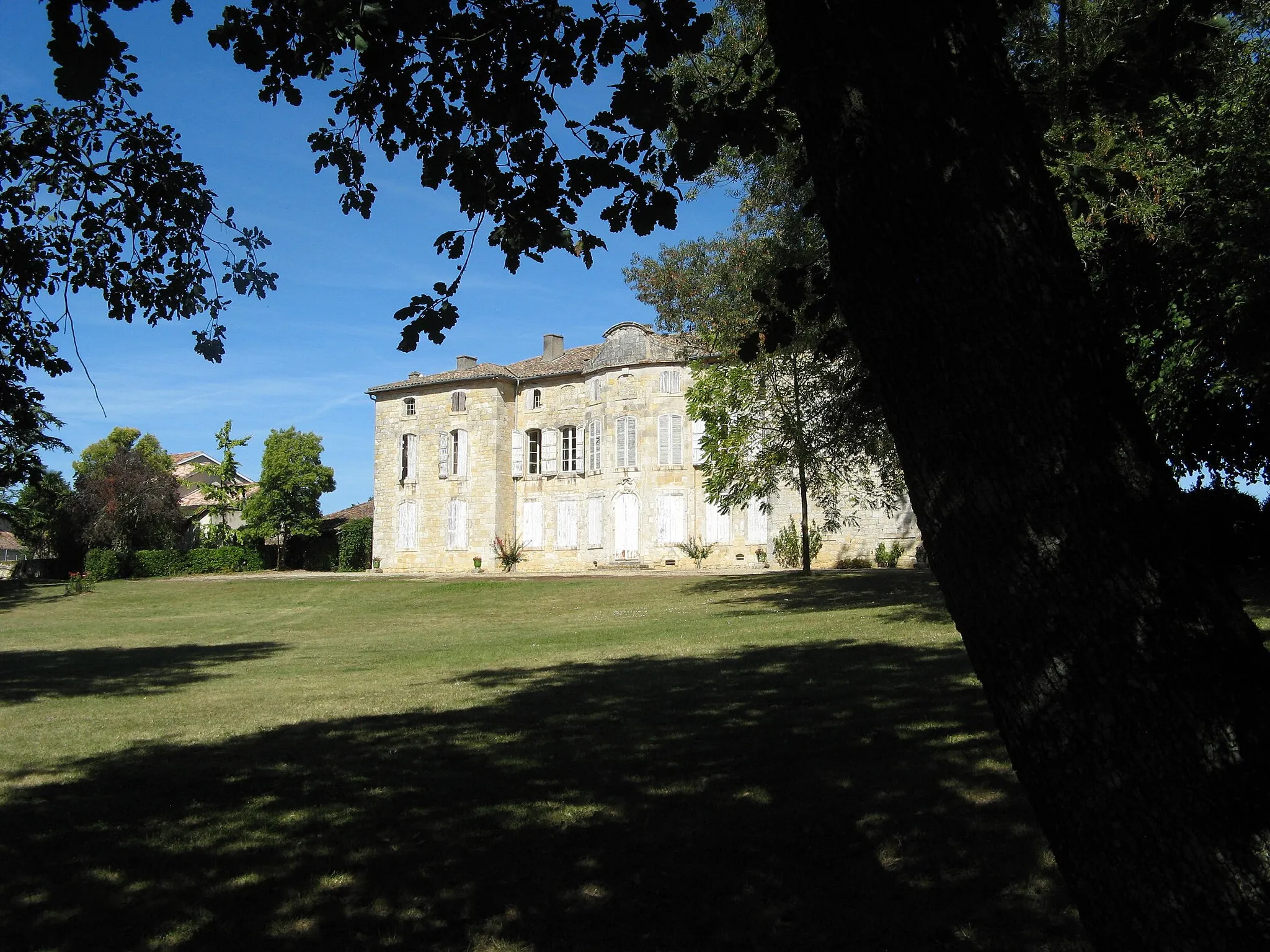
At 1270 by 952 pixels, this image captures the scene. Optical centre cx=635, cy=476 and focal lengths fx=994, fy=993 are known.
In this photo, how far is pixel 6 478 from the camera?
291 inches

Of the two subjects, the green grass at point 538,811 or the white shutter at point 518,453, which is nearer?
the green grass at point 538,811

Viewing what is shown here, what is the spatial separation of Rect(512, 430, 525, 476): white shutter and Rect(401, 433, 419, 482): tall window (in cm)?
402

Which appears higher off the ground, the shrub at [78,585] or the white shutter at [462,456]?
the white shutter at [462,456]

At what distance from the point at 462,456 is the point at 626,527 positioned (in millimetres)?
7617

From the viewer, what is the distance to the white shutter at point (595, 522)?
3706 centimetres

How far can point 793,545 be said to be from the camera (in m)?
32.2

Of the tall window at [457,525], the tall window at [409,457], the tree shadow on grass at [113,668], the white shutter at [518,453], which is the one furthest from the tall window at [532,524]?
the tree shadow on grass at [113,668]

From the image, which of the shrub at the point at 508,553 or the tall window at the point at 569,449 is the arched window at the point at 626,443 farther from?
the shrub at the point at 508,553

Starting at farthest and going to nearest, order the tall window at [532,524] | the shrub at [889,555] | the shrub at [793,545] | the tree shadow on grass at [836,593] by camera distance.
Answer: the tall window at [532,524], the shrub at [793,545], the shrub at [889,555], the tree shadow on grass at [836,593]

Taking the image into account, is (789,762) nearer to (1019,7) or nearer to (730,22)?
(1019,7)

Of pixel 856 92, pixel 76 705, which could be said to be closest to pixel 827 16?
pixel 856 92

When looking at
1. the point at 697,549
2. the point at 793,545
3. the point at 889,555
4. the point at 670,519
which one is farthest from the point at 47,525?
the point at 889,555

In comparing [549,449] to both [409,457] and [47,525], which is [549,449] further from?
[47,525]

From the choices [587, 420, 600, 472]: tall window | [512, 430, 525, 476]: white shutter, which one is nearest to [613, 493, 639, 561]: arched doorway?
[587, 420, 600, 472]: tall window
